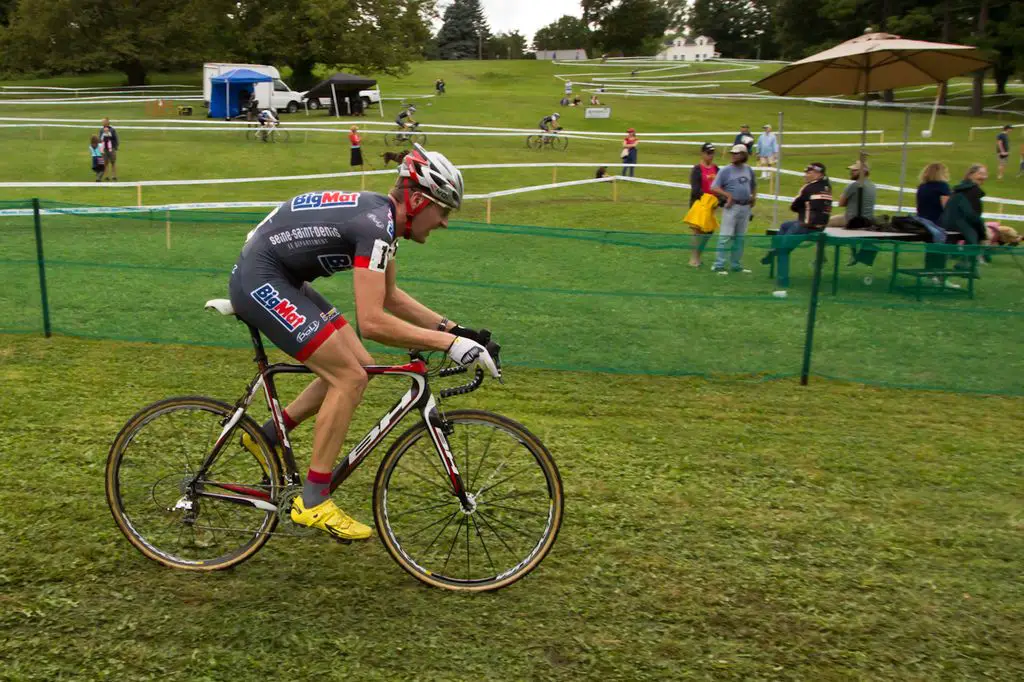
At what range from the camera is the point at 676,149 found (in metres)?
41.3

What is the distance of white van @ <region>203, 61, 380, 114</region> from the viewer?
50.3m

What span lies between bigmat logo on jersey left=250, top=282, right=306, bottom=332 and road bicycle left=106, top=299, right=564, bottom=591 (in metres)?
0.22

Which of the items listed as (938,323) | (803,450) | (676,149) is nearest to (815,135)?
(676,149)

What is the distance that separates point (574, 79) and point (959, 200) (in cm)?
7369

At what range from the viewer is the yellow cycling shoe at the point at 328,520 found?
15.3 ft

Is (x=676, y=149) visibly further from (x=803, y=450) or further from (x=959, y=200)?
(x=803, y=450)

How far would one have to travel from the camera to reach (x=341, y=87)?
5116cm

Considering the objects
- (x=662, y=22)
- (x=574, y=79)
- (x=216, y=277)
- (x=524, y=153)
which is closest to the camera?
(x=216, y=277)

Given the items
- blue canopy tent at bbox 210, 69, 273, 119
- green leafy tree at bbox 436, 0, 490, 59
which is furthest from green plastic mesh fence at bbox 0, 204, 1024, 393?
green leafy tree at bbox 436, 0, 490, 59

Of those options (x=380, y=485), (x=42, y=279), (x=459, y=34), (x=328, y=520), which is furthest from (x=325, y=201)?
(x=459, y=34)

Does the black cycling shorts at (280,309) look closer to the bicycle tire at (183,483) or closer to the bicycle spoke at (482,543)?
the bicycle tire at (183,483)

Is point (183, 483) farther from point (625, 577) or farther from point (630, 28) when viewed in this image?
point (630, 28)

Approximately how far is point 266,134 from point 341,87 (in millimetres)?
12156

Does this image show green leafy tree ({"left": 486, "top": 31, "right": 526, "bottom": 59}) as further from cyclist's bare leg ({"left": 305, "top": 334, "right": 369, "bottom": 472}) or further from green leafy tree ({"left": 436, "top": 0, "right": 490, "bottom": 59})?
cyclist's bare leg ({"left": 305, "top": 334, "right": 369, "bottom": 472})
